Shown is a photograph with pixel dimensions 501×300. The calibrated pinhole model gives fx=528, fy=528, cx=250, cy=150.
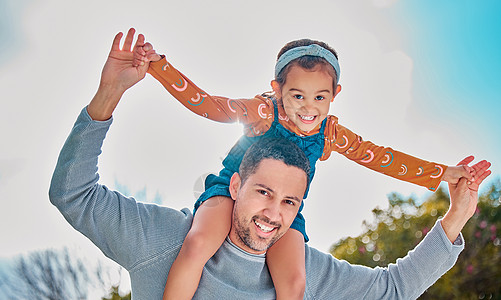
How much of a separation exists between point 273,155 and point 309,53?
48 cm

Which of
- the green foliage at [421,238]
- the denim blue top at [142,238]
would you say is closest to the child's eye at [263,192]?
the denim blue top at [142,238]

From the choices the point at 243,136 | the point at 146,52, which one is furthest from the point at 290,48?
the point at 146,52

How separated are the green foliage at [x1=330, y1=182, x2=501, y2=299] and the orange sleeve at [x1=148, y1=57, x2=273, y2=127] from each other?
4.05 m

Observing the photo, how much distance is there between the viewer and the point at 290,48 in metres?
2.40

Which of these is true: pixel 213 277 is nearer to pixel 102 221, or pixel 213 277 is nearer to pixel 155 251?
pixel 155 251

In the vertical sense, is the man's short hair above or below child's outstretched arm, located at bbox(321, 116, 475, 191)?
below

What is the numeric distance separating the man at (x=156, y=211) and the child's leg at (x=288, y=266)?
Answer: 0.05m

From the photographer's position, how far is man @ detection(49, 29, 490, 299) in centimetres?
187

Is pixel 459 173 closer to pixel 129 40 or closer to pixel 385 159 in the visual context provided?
pixel 385 159

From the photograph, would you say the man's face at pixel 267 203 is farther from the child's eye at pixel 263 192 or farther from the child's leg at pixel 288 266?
the child's leg at pixel 288 266

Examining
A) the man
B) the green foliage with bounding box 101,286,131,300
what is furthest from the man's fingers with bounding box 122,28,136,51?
the green foliage with bounding box 101,286,131,300

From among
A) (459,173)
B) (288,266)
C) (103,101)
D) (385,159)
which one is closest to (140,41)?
(103,101)

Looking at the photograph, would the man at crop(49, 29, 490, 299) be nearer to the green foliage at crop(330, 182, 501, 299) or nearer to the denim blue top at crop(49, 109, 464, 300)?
the denim blue top at crop(49, 109, 464, 300)

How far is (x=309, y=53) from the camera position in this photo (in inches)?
89.4
